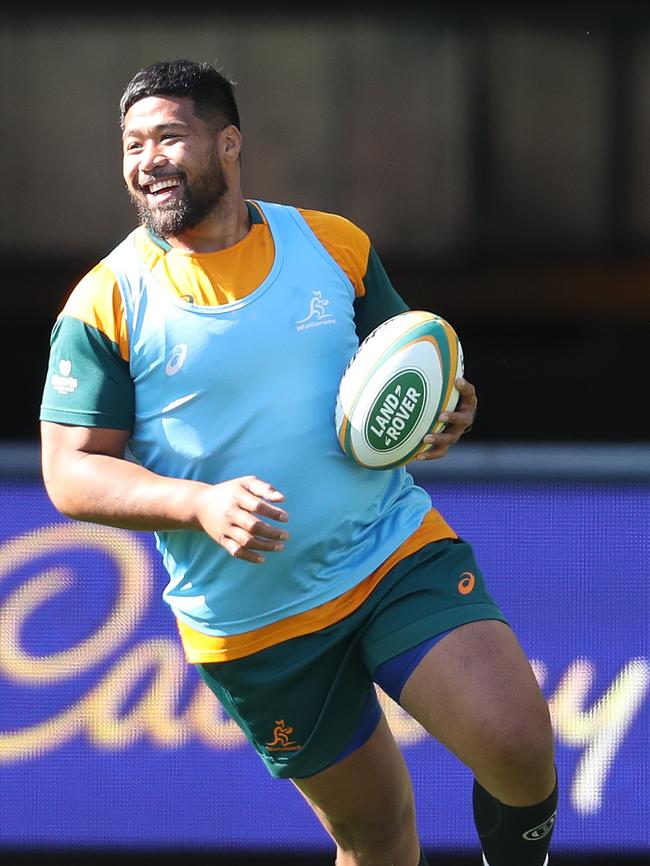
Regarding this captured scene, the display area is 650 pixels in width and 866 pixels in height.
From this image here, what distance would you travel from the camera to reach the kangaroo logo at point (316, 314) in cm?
354

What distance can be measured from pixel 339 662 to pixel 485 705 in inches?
16.2

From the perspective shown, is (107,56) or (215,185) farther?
(107,56)

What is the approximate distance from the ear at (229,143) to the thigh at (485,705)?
1.16 metres

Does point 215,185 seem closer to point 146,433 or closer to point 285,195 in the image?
point 146,433

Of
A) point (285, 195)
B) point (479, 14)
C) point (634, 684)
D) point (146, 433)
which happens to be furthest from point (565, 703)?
point (479, 14)

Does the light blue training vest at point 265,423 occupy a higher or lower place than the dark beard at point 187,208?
lower

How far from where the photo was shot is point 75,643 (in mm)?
4688

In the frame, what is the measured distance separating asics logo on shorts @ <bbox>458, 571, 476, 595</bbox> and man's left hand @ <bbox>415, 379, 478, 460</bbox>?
266 millimetres

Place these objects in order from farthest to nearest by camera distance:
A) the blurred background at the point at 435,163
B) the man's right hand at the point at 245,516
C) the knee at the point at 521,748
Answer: the blurred background at the point at 435,163, the knee at the point at 521,748, the man's right hand at the point at 245,516

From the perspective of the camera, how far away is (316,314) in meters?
3.56

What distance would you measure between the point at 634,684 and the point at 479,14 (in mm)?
3547

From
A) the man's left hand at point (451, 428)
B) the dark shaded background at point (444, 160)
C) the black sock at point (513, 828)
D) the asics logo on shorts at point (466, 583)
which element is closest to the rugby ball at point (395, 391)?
the man's left hand at point (451, 428)

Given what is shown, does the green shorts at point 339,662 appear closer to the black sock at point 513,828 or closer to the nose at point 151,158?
the black sock at point 513,828

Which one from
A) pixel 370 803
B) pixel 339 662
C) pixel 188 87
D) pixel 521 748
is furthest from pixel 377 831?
pixel 188 87
